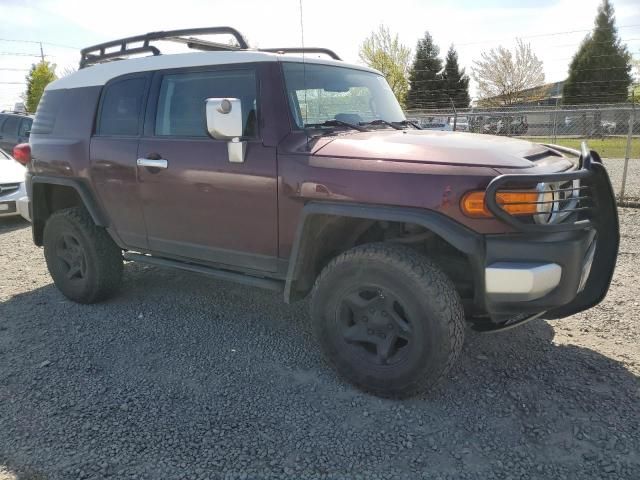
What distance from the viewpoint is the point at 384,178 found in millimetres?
2771

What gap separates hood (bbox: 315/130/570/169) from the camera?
A: 272 centimetres

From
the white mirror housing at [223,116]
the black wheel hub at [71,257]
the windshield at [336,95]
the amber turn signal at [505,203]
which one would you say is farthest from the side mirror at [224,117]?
the black wheel hub at [71,257]

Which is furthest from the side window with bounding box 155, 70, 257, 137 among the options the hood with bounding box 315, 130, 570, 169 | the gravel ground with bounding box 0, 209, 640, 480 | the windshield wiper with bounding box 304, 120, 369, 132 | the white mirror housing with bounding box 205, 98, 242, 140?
the gravel ground with bounding box 0, 209, 640, 480

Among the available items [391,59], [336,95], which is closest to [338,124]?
[336,95]

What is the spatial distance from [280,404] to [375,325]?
715 millimetres

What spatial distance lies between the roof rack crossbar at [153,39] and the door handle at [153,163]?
3.24ft

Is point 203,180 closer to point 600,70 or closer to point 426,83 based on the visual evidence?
point 426,83

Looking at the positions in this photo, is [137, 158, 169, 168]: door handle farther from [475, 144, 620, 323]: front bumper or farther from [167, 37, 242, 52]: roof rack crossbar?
[475, 144, 620, 323]: front bumper

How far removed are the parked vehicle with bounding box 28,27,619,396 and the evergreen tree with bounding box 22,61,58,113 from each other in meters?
43.8

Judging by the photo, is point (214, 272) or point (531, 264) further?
point (214, 272)

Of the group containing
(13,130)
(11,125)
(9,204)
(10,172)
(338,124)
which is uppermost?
(11,125)

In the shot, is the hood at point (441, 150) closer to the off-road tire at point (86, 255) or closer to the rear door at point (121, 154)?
the rear door at point (121, 154)

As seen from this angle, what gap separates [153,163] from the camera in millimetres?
3721

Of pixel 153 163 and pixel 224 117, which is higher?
pixel 224 117
